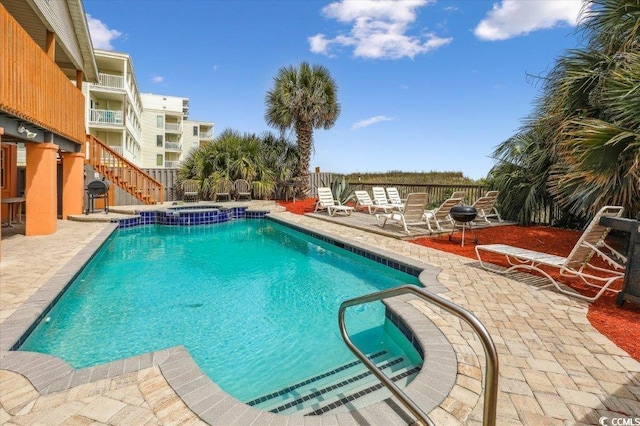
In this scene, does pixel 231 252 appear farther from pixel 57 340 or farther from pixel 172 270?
pixel 57 340

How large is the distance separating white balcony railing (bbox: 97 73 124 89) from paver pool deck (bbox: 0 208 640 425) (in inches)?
1087

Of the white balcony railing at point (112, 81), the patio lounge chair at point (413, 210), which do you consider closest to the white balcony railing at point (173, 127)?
the white balcony railing at point (112, 81)

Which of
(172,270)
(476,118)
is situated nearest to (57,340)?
(172,270)

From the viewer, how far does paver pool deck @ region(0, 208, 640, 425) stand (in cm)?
221

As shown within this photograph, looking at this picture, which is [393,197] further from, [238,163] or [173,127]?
[173,127]

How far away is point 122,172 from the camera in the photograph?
48.3 feet

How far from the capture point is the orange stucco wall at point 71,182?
36.3ft

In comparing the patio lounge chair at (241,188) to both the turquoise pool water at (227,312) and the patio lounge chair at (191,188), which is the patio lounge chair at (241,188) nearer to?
the patio lounge chair at (191,188)

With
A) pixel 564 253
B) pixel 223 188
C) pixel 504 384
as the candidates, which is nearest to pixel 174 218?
pixel 223 188

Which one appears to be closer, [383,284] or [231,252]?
[383,284]

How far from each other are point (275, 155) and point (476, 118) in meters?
13.8

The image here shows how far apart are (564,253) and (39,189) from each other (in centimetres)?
1193

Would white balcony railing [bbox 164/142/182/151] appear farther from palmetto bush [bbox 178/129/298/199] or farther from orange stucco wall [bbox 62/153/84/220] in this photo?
orange stucco wall [bbox 62/153/84/220]

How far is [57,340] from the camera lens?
151 inches
